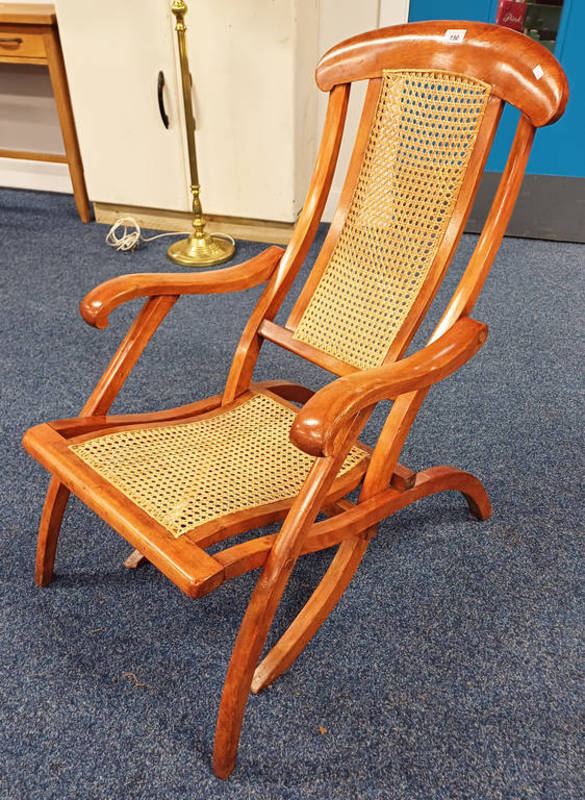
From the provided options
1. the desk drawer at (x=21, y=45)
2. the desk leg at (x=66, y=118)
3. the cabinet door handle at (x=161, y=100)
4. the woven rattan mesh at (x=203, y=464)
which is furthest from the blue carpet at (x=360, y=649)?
the desk drawer at (x=21, y=45)

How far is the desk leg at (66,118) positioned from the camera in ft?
9.83

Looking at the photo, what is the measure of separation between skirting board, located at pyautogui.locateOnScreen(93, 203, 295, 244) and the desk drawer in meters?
0.66

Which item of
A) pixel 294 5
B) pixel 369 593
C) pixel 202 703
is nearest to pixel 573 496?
pixel 369 593

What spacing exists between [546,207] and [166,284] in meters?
2.29

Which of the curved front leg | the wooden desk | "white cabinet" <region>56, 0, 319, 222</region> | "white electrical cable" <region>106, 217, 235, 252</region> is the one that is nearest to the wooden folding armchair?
the curved front leg

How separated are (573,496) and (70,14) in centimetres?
261

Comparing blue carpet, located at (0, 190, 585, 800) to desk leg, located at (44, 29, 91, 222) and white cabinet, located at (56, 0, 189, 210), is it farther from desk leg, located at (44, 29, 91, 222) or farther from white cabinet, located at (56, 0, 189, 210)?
desk leg, located at (44, 29, 91, 222)

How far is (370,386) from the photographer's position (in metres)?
1.07

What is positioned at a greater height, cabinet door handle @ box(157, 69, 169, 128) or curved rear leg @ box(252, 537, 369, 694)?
cabinet door handle @ box(157, 69, 169, 128)

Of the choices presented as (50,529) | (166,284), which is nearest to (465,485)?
(166,284)

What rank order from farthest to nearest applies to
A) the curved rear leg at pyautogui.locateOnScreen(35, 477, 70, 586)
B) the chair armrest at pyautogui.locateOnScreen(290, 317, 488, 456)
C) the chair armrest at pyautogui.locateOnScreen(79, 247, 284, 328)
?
the curved rear leg at pyautogui.locateOnScreen(35, 477, 70, 586) → the chair armrest at pyautogui.locateOnScreen(79, 247, 284, 328) → the chair armrest at pyautogui.locateOnScreen(290, 317, 488, 456)

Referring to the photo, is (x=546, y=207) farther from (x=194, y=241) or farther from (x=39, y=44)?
(x=39, y=44)

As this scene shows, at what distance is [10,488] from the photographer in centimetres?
179

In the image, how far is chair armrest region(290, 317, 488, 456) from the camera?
0.98 meters
